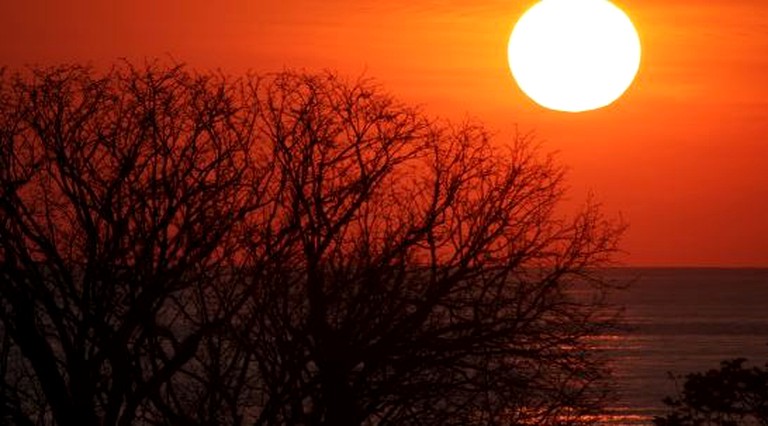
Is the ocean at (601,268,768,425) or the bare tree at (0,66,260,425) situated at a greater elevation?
→ the ocean at (601,268,768,425)

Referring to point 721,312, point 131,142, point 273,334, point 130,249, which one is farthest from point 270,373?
point 721,312

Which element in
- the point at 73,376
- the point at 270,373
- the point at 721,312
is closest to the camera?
the point at 73,376

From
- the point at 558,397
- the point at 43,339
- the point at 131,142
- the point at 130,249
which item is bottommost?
the point at 558,397

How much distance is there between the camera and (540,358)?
55.6 ft

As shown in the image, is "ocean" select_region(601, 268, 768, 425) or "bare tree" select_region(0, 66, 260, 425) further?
"ocean" select_region(601, 268, 768, 425)

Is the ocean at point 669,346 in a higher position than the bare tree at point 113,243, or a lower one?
higher

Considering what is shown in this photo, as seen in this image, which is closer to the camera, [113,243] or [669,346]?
[113,243]

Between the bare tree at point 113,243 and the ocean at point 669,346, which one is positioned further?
the ocean at point 669,346

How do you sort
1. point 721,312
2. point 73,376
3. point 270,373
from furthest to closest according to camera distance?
point 721,312 < point 270,373 < point 73,376

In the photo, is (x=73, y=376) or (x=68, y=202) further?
(x=68, y=202)

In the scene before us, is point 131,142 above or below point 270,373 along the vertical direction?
above

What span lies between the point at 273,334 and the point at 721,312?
167022 millimetres

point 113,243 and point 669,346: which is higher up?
point 669,346

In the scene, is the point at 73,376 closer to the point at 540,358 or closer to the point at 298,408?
the point at 298,408
